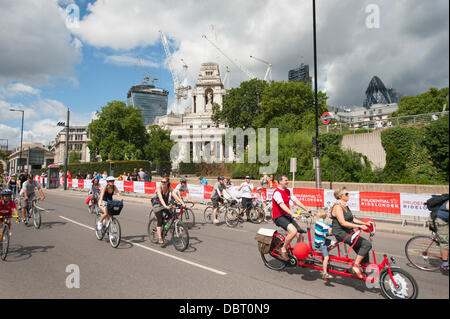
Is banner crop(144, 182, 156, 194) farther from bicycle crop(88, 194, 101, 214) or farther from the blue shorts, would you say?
the blue shorts

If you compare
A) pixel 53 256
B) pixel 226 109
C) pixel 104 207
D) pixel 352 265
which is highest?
pixel 226 109

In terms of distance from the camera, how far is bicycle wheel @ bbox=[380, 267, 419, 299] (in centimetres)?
417

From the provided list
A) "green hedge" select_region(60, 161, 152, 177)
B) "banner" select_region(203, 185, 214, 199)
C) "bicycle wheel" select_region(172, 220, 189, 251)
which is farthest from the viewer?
"green hedge" select_region(60, 161, 152, 177)

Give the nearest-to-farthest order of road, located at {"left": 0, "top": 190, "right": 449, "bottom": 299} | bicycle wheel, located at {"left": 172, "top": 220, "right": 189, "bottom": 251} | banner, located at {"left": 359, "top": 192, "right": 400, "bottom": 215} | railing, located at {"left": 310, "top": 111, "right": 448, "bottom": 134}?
road, located at {"left": 0, "top": 190, "right": 449, "bottom": 299} → bicycle wheel, located at {"left": 172, "top": 220, "right": 189, "bottom": 251} → banner, located at {"left": 359, "top": 192, "right": 400, "bottom": 215} → railing, located at {"left": 310, "top": 111, "right": 448, "bottom": 134}

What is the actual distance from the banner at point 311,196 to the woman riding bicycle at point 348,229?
9.82 meters

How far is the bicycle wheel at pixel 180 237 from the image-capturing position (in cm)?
764

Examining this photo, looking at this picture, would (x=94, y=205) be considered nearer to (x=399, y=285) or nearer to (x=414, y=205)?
(x=399, y=285)

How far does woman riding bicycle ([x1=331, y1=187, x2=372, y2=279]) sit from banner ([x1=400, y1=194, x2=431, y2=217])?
821cm

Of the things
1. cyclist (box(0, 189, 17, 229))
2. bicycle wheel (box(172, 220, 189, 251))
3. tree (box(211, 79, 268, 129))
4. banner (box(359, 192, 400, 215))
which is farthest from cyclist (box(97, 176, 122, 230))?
tree (box(211, 79, 268, 129))

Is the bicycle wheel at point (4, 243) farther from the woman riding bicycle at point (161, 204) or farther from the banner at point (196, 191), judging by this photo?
the banner at point (196, 191)
